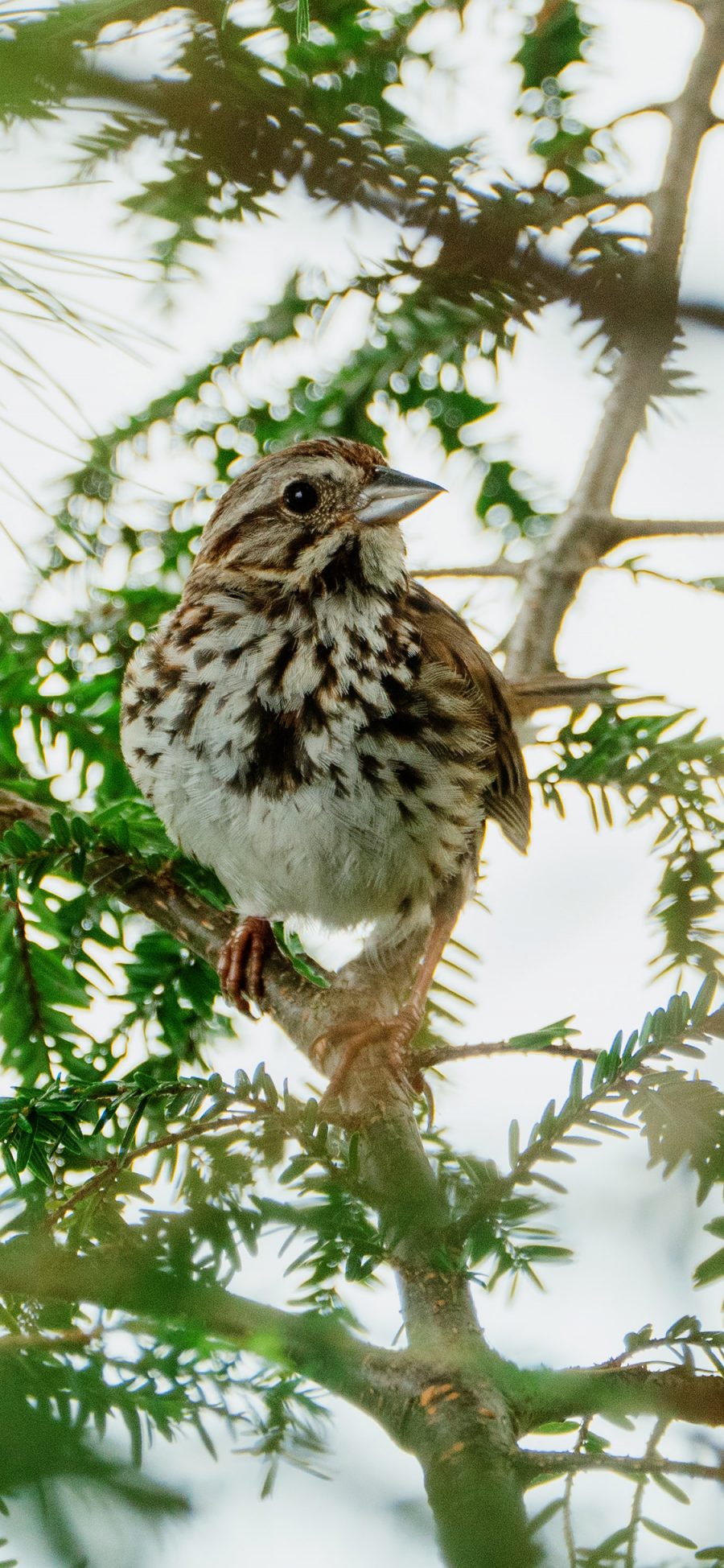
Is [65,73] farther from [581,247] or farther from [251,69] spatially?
[581,247]

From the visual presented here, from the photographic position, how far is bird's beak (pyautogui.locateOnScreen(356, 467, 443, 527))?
233 centimetres

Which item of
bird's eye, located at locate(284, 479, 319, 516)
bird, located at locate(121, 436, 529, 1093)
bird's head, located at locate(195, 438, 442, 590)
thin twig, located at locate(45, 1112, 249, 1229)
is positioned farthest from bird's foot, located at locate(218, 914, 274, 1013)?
thin twig, located at locate(45, 1112, 249, 1229)

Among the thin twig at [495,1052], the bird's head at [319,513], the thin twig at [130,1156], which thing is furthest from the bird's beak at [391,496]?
the thin twig at [130,1156]

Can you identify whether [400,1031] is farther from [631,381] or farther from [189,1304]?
[189,1304]

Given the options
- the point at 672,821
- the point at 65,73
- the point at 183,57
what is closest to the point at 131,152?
the point at 183,57

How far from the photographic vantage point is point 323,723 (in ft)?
7.32

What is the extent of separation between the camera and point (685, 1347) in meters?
1.01

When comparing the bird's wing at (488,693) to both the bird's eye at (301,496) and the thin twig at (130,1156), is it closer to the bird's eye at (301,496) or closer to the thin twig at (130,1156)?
the bird's eye at (301,496)

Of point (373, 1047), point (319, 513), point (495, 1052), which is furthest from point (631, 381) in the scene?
point (319, 513)

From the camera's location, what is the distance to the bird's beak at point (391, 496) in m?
2.33

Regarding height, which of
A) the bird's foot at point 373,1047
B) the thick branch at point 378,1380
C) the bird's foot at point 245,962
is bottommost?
the thick branch at point 378,1380

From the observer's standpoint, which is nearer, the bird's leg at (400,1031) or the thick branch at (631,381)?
the thick branch at (631,381)

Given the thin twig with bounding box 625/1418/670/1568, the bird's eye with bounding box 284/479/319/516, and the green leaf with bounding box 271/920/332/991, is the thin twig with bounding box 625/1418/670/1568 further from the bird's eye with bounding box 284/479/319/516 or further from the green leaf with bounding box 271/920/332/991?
the bird's eye with bounding box 284/479/319/516

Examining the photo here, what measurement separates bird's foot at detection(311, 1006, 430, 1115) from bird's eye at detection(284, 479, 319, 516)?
94cm
